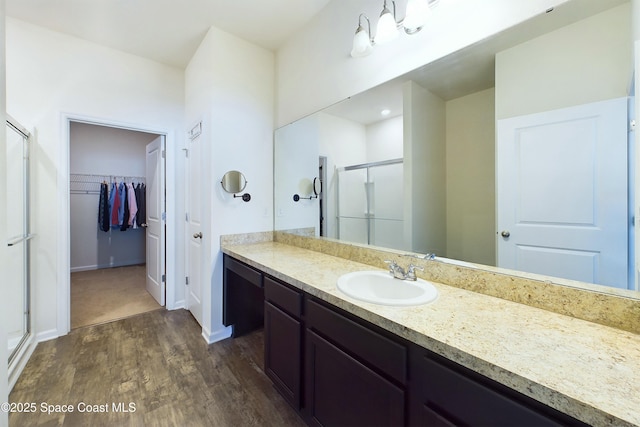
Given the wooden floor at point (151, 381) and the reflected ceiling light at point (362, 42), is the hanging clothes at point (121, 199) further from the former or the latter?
the reflected ceiling light at point (362, 42)

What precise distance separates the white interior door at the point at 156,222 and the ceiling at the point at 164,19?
97cm

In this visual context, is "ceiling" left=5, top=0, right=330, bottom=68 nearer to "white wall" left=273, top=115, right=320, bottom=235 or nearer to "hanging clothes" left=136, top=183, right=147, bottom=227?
"white wall" left=273, top=115, right=320, bottom=235

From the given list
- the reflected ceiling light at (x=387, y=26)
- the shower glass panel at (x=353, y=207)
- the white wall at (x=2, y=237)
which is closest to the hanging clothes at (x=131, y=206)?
the white wall at (x=2, y=237)

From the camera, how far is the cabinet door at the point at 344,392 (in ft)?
3.18

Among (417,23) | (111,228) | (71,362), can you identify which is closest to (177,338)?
(71,362)

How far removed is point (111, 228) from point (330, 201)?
468 cm

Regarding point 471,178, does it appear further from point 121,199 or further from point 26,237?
point 121,199

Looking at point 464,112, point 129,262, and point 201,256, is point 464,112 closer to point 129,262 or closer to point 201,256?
point 201,256

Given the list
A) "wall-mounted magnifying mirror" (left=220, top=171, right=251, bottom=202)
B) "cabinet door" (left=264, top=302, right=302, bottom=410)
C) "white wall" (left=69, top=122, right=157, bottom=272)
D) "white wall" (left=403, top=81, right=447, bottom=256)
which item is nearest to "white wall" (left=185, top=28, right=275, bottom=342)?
"wall-mounted magnifying mirror" (left=220, top=171, right=251, bottom=202)

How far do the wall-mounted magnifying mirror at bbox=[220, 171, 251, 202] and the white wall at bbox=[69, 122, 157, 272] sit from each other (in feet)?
10.3

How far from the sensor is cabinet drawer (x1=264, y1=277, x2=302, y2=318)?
54.8 inches

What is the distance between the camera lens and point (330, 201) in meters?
2.14

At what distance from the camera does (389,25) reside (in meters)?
1.51

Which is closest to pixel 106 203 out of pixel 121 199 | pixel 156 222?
pixel 121 199
